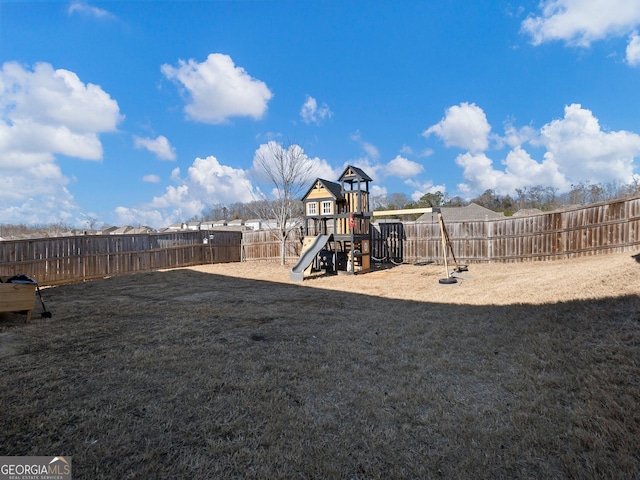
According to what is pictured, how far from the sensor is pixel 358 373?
350 centimetres

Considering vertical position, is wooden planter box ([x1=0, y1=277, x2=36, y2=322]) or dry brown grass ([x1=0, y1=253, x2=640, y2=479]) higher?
wooden planter box ([x1=0, y1=277, x2=36, y2=322])

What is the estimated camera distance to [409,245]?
15797 millimetres

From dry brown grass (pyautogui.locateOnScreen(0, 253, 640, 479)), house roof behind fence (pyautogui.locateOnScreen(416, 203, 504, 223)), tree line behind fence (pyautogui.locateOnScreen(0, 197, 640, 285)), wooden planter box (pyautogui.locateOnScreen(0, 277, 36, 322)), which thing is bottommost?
dry brown grass (pyautogui.locateOnScreen(0, 253, 640, 479))

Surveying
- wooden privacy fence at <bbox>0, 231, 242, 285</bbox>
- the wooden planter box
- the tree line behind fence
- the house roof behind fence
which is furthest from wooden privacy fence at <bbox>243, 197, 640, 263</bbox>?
the house roof behind fence

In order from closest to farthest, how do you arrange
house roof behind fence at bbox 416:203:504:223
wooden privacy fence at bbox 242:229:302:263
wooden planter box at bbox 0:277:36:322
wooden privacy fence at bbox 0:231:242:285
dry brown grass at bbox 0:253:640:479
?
dry brown grass at bbox 0:253:640:479 → wooden planter box at bbox 0:277:36:322 → wooden privacy fence at bbox 0:231:242:285 → wooden privacy fence at bbox 242:229:302:263 → house roof behind fence at bbox 416:203:504:223

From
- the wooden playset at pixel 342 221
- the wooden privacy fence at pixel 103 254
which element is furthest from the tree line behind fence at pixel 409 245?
the wooden playset at pixel 342 221

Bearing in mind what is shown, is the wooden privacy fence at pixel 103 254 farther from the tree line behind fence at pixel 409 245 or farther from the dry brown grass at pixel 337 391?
the dry brown grass at pixel 337 391

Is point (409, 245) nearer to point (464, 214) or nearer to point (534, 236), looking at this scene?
point (534, 236)

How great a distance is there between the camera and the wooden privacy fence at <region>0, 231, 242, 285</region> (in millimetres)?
10352

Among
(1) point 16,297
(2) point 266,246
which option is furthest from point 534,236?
(1) point 16,297

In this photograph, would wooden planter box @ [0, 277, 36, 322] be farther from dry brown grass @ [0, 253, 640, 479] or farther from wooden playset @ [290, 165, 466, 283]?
wooden playset @ [290, 165, 466, 283]

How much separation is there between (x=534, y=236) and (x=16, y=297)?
50.3 ft

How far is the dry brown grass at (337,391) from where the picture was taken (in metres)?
2.14

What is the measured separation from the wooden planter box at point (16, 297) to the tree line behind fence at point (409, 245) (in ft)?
21.4
